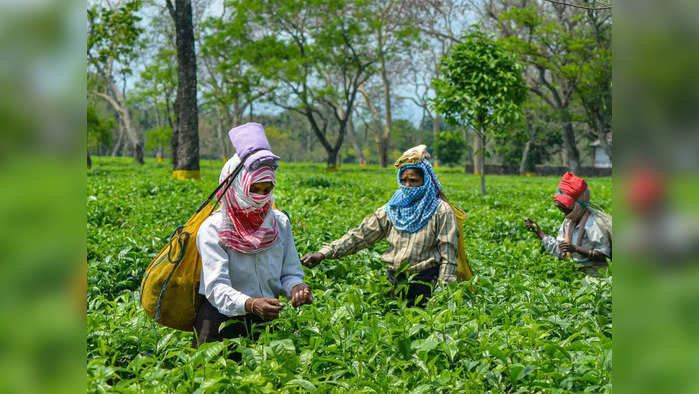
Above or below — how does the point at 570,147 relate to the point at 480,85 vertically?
below

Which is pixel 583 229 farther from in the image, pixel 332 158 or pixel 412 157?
pixel 332 158

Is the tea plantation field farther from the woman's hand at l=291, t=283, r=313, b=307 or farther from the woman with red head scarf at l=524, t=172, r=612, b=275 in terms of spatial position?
the woman with red head scarf at l=524, t=172, r=612, b=275

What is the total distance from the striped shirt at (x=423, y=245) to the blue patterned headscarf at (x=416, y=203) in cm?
5

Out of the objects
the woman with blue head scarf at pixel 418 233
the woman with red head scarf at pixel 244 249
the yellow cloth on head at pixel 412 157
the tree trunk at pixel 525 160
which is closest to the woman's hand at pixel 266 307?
the woman with red head scarf at pixel 244 249

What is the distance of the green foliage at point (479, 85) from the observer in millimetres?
11633

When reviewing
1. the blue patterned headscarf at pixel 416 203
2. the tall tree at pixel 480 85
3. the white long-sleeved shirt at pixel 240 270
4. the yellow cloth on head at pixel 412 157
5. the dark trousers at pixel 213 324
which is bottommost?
the dark trousers at pixel 213 324

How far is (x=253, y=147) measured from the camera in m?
2.62

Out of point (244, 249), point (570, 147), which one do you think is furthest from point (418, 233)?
point (570, 147)

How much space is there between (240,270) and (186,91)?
9699mm

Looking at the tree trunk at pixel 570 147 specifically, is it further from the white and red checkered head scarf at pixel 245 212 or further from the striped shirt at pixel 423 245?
the white and red checkered head scarf at pixel 245 212

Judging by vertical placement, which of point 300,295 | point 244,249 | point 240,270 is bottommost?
point 300,295

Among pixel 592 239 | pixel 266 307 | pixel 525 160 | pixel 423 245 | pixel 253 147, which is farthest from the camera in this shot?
pixel 525 160
